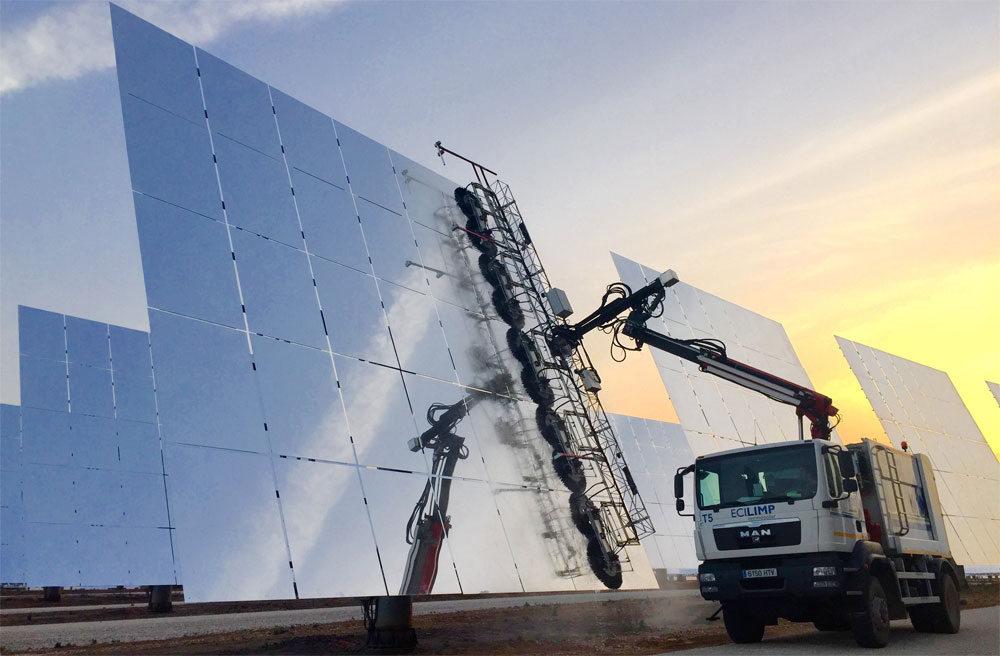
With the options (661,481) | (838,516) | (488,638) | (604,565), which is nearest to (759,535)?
(838,516)

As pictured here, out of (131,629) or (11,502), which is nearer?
(131,629)

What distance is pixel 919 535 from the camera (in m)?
16.3

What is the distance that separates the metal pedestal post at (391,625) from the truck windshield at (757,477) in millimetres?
5650

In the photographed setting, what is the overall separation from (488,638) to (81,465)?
23.0 meters

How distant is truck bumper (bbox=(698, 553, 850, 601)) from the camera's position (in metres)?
12.9

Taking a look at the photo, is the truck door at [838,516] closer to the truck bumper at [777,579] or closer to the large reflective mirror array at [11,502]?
the truck bumper at [777,579]

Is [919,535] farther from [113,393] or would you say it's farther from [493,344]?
[113,393]

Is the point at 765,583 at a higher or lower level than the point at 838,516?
lower

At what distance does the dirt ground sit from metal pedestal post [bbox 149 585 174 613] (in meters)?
13.2

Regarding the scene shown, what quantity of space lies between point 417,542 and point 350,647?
3.01 metres

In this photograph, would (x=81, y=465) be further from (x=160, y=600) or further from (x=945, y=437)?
(x=945, y=437)

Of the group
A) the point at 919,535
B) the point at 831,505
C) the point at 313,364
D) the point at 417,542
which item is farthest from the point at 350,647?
the point at 919,535

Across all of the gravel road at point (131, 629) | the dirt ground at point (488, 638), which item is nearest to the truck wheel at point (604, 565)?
the dirt ground at point (488, 638)

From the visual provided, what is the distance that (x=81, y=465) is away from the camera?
32.2 m
